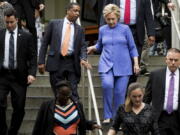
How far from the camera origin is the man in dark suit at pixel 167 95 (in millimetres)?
11203

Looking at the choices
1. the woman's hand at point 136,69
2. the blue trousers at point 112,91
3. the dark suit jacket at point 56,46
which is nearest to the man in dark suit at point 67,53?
the dark suit jacket at point 56,46

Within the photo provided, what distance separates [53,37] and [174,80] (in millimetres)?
1995

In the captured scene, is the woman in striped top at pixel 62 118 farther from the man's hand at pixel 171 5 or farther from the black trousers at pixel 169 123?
the man's hand at pixel 171 5

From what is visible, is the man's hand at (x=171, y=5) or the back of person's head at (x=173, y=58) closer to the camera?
the back of person's head at (x=173, y=58)

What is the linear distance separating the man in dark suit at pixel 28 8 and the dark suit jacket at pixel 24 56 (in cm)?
193

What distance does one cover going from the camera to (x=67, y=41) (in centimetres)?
1230

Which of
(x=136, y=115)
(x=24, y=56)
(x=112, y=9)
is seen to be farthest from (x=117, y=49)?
(x=136, y=115)

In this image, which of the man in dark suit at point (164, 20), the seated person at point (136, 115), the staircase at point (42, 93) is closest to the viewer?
the seated person at point (136, 115)

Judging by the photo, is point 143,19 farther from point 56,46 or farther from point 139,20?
point 56,46

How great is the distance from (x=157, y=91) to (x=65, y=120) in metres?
1.41

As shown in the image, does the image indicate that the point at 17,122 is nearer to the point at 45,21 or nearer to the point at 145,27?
the point at 145,27

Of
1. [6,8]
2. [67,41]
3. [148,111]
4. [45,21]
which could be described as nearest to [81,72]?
[67,41]

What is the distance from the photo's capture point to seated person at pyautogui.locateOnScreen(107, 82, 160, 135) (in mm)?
10219

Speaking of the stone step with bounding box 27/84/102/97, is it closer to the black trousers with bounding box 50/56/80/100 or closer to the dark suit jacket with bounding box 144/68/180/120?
the black trousers with bounding box 50/56/80/100
